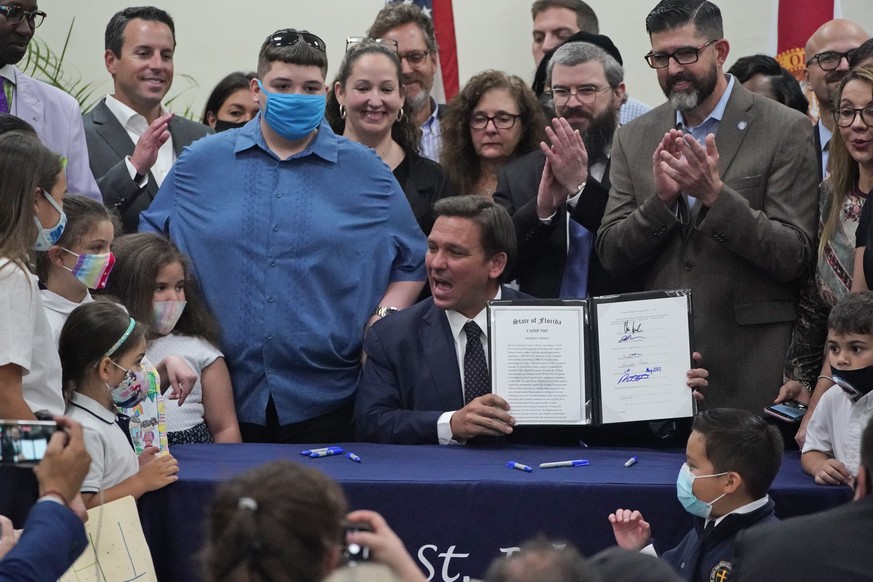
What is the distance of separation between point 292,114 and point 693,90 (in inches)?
56.1

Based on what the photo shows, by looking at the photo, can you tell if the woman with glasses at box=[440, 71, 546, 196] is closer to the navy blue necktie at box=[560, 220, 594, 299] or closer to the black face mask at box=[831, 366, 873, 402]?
the navy blue necktie at box=[560, 220, 594, 299]

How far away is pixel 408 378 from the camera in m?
4.35

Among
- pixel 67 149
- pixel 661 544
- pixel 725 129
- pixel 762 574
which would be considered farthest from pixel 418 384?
pixel 762 574

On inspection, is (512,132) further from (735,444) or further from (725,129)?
(735,444)

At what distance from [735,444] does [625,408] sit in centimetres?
56

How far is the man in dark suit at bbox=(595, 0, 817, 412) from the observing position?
14.2ft

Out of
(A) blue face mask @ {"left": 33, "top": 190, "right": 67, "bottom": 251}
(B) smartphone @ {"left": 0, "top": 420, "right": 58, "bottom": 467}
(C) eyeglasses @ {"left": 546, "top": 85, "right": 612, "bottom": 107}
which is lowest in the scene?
(B) smartphone @ {"left": 0, "top": 420, "right": 58, "bottom": 467}

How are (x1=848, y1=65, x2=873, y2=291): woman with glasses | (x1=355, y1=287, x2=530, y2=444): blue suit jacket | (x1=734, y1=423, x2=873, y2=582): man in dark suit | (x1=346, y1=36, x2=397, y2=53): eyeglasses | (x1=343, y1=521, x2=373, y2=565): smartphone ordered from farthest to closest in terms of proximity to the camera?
1. (x1=346, y1=36, x2=397, y2=53): eyeglasses
2. (x1=355, y1=287, x2=530, y2=444): blue suit jacket
3. (x1=848, y1=65, x2=873, y2=291): woman with glasses
4. (x1=734, y1=423, x2=873, y2=582): man in dark suit
5. (x1=343, y1=521, x2=373, y2=565): smartphone

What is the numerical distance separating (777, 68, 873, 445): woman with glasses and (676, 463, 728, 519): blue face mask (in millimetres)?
722

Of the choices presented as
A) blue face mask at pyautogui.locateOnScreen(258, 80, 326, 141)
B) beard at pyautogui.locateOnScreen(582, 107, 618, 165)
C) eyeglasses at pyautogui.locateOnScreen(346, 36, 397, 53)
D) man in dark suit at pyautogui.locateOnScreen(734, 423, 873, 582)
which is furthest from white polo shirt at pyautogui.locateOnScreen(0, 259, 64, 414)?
Answer: beard at pyautogui.locateOnScreen(582, 107, 618, 165)

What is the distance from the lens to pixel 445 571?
3.69 metres

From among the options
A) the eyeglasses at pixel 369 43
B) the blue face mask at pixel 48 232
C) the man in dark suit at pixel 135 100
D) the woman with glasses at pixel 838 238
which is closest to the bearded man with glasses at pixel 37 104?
the man in dark suit at pixel 135 100

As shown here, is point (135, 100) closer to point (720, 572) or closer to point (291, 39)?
point (291, 39)

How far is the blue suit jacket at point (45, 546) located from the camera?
7.66 ft
